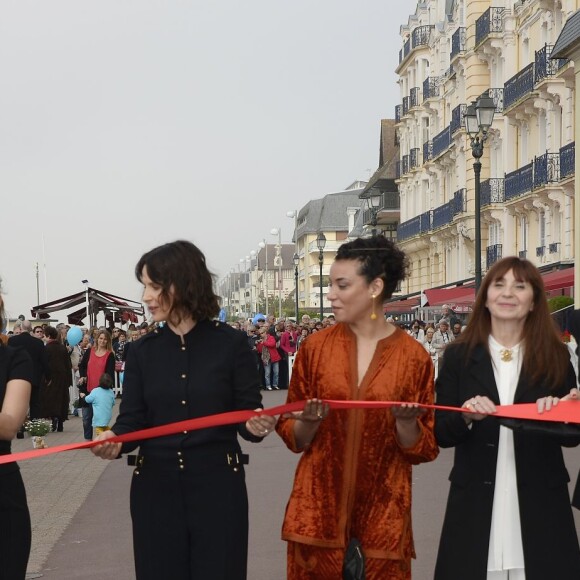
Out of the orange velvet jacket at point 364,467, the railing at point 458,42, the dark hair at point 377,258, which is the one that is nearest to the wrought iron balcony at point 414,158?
the railing at point 458,42

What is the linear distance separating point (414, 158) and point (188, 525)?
2502 inches

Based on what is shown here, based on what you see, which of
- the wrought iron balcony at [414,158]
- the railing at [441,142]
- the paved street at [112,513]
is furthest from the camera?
the wrought iron balcony at [414,158]

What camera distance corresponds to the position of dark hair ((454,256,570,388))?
5387mm

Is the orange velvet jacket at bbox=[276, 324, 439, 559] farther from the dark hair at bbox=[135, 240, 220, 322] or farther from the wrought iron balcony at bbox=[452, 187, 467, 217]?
the wrought iron balcony at bbox=[452, 187, 467, 217]

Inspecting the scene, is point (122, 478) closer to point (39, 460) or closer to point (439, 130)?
point (39, 460)

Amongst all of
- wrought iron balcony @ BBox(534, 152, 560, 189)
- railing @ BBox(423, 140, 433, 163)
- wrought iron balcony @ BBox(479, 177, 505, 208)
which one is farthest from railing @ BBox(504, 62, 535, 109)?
railing @ BBox(423, 140, 433, 163)

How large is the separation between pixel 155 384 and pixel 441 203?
189 feet

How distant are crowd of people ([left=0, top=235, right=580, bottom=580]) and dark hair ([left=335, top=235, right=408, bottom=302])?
0.02 meters

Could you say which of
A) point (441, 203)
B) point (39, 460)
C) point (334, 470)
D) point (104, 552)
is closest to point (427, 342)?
point (39, 460)

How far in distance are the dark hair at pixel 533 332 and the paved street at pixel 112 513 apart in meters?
3.20

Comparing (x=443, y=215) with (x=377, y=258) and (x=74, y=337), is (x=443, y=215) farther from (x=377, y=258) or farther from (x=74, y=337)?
(x=377, y=258)

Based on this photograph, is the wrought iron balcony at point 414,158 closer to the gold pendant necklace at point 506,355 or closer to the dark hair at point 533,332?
the dark hair at point 533,332

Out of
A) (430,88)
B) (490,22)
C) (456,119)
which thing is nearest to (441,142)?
(430,88)

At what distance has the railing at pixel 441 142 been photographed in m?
58.4
